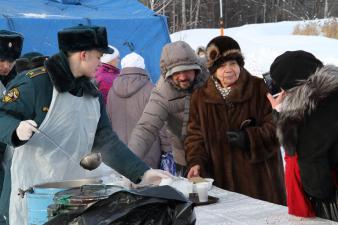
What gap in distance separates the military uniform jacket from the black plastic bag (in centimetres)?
69

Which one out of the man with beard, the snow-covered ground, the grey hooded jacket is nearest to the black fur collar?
the man with beard

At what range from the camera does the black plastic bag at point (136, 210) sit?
1745 millimetres

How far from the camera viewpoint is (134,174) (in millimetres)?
2602

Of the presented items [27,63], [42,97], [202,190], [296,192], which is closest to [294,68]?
[296,192]

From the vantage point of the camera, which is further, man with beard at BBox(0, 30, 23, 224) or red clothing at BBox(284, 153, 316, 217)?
man with beard at BBox(0, 30, 23, 224)

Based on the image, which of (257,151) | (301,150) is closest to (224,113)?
(257,151)

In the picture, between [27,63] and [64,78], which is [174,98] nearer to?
[64,78]

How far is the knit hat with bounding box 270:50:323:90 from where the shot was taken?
7.75ft

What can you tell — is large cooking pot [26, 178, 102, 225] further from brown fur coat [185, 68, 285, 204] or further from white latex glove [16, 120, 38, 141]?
brown fur coat [185, 68, 285, 204]

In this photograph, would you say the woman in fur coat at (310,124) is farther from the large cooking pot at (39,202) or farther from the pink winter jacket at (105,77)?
the pink winter jacket at (105,77)

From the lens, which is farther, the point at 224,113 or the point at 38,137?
the point at 224,113

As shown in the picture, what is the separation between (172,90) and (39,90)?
1.23m

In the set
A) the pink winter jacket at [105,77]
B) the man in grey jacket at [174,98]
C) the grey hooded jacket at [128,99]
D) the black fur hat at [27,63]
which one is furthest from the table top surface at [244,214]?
the pink winter jacket at [105,77]

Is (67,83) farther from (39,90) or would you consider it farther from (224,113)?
(224,113)
